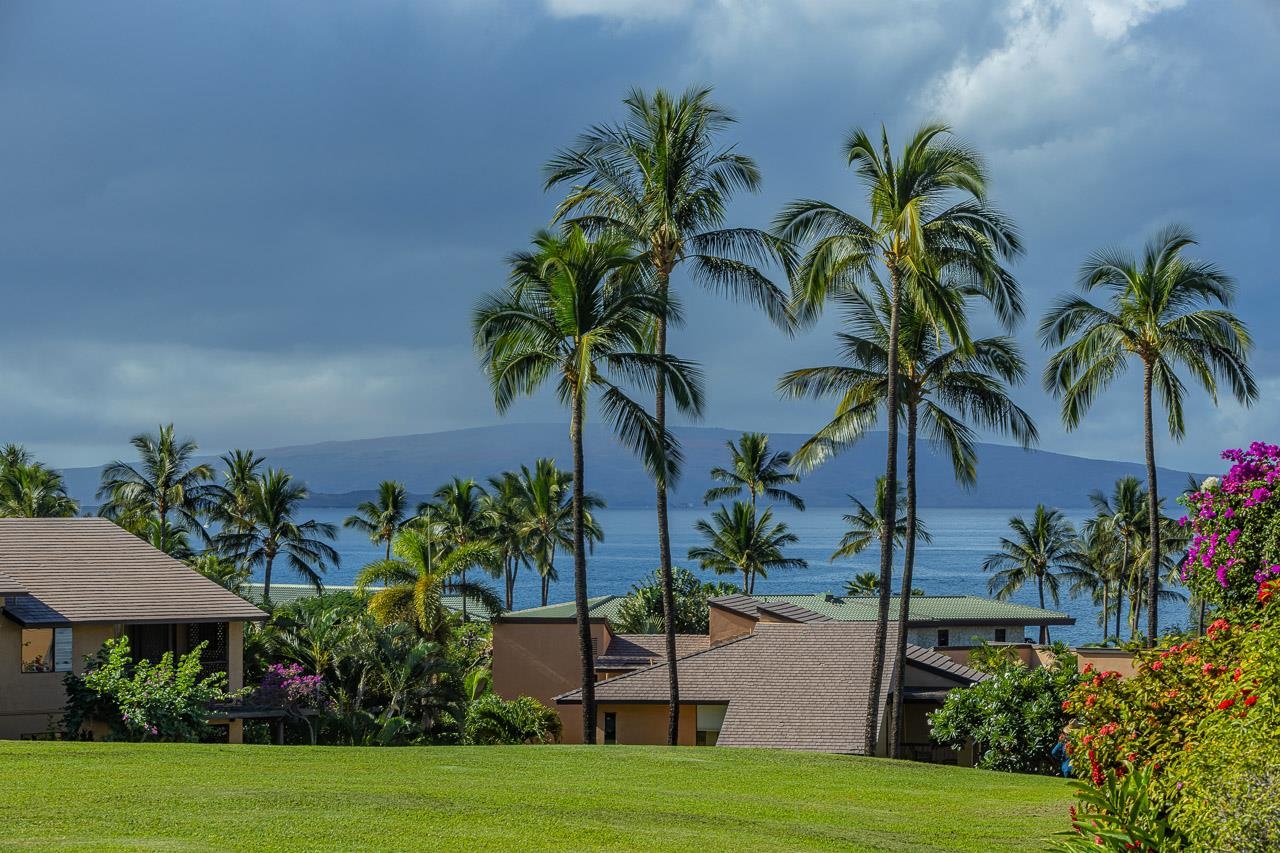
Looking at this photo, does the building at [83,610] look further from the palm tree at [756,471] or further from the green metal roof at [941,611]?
the palm tree at [756,471]

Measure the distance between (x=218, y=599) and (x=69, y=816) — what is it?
712 inches

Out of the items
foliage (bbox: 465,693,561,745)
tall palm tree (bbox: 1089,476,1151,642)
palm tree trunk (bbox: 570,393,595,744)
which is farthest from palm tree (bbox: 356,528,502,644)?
tall palm tree (bbox: 1089,476,1151,642)

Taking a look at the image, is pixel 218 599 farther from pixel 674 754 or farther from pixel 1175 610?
pixel 1175 610

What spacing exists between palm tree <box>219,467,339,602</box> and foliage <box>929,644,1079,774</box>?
187 ft

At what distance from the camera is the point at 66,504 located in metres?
69.4

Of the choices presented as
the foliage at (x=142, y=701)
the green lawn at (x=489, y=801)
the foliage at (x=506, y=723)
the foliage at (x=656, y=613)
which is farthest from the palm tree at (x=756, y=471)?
the green lawn at (x=489, y=801)

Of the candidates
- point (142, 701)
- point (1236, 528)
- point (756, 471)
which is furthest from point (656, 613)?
point (1236, 528)

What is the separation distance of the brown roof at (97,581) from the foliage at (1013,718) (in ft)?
51.0

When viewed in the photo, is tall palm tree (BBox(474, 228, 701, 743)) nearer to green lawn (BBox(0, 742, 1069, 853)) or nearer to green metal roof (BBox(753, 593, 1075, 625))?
green lawn (BBox(0, 742, 1069, 853))

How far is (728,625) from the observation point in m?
41.2

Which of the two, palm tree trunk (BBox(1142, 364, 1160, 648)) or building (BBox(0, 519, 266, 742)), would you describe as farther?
palm tree trunk (BBox(1142, 364, 1160, 648))

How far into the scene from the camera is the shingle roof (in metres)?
30.3

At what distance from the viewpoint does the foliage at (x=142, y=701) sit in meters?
24.9

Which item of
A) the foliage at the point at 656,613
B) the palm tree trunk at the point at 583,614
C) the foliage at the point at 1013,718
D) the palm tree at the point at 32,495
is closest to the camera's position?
the palm tree trunk at the point at 583,614
